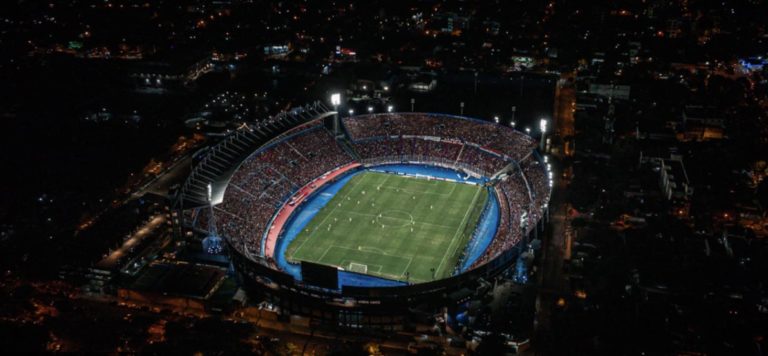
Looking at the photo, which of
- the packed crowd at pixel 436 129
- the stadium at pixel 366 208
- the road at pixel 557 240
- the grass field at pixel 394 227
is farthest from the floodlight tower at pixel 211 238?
the road at pixel 557 240

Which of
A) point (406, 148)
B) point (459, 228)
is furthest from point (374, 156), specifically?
point (459, 228)

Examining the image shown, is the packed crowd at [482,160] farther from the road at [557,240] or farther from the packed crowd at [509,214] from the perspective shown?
the road at [557,240]

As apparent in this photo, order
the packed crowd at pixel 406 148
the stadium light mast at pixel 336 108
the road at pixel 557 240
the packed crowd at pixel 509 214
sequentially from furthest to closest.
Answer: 1. the packed crowd at pixel 406 148
2. the stadium light mast at pixel 336 108
3. the packed crowd at pixel 509 214
4. the road at pixel 557 240

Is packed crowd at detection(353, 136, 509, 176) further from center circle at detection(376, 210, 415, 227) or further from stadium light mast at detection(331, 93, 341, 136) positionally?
center circle at detection(376, 210, 415, 227)

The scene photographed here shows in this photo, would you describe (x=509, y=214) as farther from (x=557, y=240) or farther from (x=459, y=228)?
(x=557, y=240)

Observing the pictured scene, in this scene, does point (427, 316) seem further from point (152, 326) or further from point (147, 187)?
point (147, 187)

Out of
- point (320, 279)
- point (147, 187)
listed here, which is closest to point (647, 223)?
point (320, 279)
